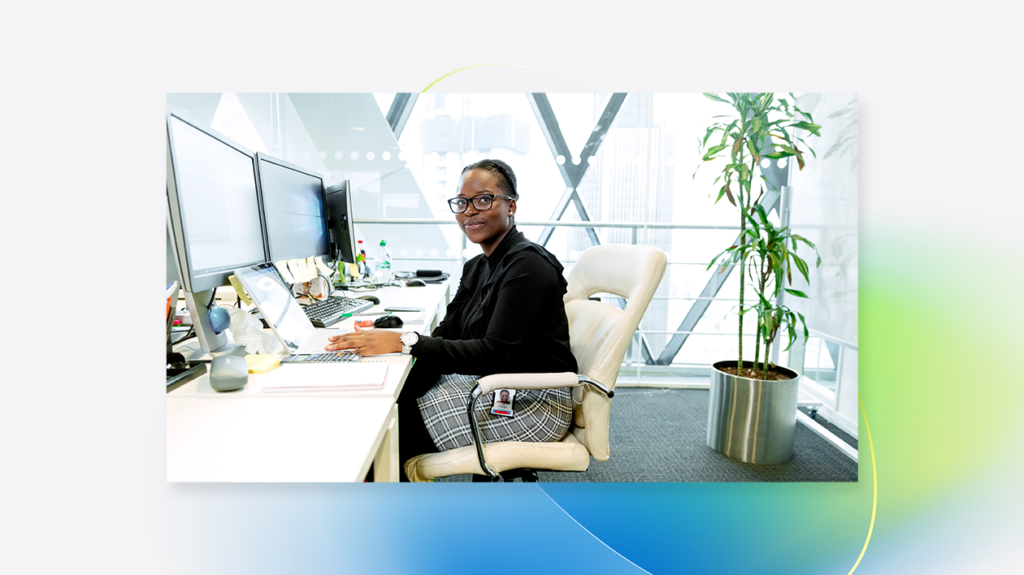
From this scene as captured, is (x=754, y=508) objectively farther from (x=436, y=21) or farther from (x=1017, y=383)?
(x=436, y=21)

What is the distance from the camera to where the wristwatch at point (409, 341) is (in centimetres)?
110

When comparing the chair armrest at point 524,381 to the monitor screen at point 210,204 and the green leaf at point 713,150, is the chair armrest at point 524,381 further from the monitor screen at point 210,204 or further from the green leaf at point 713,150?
the green leaf at point 713,150

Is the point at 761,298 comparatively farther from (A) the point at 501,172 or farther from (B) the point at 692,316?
(A) the point at 501,172

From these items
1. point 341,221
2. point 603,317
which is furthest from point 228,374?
point 341,221

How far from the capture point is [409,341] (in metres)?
1.10

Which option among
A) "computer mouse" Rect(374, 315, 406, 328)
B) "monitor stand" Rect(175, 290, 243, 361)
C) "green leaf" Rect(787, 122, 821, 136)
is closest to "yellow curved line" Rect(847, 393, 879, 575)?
"green leaf" Rect(787, 122, 821, 136)

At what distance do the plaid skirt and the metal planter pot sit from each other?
0.93m

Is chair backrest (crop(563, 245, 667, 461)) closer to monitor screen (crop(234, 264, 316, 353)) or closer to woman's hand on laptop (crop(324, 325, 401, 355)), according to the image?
woman's hand on laptop (crop(324, 325, 401, 355))

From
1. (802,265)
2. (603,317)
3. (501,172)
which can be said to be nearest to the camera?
(603,317)

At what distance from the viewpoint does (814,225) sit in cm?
158

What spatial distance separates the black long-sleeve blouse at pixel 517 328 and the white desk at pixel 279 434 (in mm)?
197

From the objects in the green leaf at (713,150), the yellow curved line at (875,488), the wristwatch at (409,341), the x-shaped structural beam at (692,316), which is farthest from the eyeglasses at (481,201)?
the x-shaped structural beam at (692,316)

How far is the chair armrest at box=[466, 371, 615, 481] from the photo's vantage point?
99 centimetres

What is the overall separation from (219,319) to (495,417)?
0.70 meters
